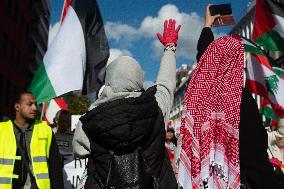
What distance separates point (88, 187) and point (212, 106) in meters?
0.96

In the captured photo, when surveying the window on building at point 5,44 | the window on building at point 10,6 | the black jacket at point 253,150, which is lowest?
the black jacket at point 253,150

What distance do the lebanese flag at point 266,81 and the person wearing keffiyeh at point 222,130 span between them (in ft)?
21.4

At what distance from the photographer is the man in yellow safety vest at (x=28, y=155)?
4.29m

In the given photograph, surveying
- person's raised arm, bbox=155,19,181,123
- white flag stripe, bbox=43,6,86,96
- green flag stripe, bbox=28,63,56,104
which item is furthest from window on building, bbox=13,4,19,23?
person's raised arm, bbox=155,19,181,123

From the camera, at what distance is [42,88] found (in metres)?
→ 6.53

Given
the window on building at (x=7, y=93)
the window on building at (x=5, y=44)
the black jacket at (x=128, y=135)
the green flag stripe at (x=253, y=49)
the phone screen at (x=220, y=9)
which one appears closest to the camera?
the black jacket at (x=128, y=135)

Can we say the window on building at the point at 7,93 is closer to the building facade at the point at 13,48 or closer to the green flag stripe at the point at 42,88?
the building facade at the point at 13,48

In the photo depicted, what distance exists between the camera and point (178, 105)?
114812 mm

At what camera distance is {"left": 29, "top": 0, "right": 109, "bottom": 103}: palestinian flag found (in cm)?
661

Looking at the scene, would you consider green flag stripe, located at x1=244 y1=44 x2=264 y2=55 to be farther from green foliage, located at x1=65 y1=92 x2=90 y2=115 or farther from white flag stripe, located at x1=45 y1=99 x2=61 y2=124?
green foliage, located at x1=65 y1=92 x2=90 y2=115

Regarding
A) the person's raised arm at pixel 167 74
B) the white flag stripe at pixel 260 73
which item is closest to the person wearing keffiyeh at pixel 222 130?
the person's raised arm at pixel 167 74

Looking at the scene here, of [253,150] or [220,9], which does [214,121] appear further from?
[220,9]

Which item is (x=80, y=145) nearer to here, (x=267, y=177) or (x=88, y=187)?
(x=88, y=187)

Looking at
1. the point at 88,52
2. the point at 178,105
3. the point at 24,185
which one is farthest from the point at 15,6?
the point at 178,105
